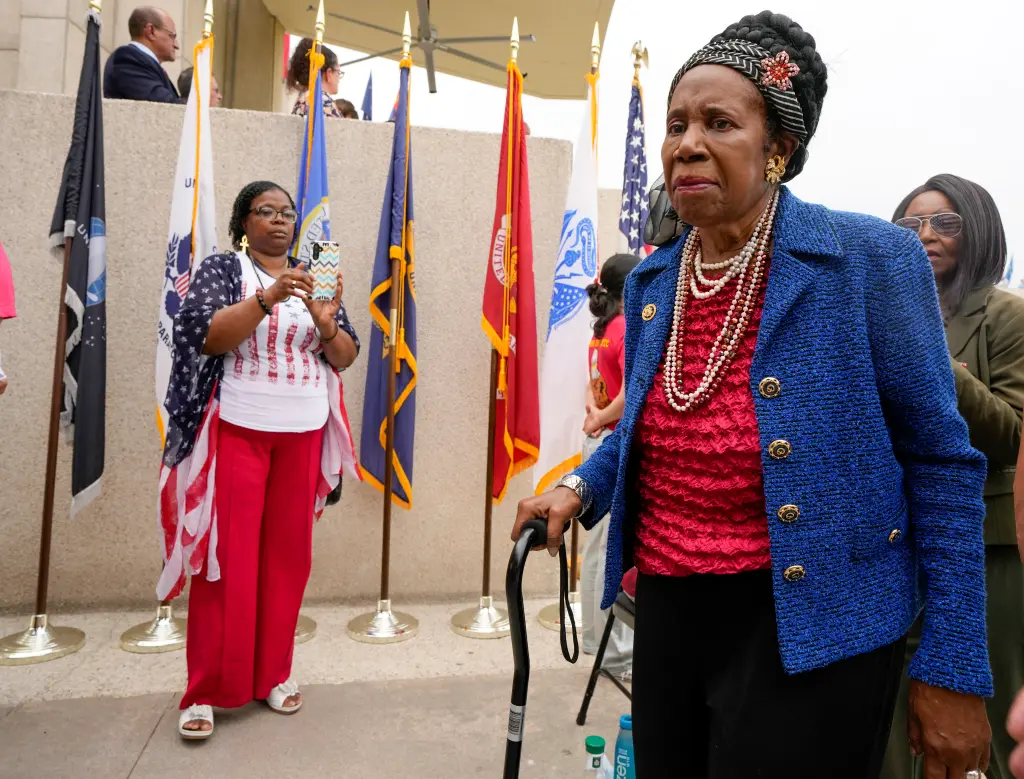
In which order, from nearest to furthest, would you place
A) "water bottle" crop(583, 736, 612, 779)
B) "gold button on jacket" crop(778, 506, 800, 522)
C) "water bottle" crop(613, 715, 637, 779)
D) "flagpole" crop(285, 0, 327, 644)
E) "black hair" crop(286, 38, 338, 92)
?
"gold button on jacket" crop(778, 506, 800, 522), "water bottle" crop(613, 715, 637, 779), "water bottle" crop(583, 736, 612, 779), "flagpole" crop(285, 0, 327, 644), "black hair" crop(286, 38, 338, 92)

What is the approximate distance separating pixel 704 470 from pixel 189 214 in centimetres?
319

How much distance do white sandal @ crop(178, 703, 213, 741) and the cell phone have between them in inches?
61.3

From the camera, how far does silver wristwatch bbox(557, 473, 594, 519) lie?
4.42ft

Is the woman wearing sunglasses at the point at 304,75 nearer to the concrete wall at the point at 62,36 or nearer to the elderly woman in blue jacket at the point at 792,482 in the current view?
the concrete wall at the point at 62,36

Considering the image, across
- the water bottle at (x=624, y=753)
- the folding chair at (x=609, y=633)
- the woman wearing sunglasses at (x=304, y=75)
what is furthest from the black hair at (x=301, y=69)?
the water bottle at (x=624, y=753)

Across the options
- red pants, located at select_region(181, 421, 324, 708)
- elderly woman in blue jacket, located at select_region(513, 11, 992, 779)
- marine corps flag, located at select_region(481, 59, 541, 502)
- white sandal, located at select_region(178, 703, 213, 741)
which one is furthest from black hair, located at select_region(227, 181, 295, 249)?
elderly woman in blue jacket, located at select_region(513, 11, 992, 779)

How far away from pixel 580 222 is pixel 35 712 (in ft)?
10.9

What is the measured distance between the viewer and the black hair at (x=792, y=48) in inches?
45.9

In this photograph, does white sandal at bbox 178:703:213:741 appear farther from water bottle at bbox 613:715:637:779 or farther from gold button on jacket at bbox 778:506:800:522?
gold button on jacket at bbox 778:506:800:522

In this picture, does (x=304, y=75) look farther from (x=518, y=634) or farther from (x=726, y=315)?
(x=518, y=634)

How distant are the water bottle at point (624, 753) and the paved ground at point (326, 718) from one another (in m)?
0.36

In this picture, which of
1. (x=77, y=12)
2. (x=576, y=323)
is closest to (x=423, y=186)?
(x=576, y=323)

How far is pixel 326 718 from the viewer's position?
2887 mm

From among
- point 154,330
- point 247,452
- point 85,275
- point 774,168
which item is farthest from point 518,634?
point 154,330
